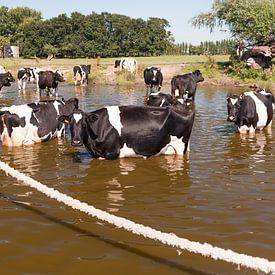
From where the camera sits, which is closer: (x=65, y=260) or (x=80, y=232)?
(x=65, y=260)

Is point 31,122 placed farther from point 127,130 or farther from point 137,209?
point 137,209

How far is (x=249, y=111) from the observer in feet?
42.7

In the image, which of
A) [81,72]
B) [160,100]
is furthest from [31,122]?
[81,72]

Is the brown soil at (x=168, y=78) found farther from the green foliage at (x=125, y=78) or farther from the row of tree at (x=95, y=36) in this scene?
the row of tree at (x=95, y=36)

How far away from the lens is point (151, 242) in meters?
5.47

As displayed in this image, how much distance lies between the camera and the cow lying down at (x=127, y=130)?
379 inches

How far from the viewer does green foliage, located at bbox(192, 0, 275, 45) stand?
36500mm

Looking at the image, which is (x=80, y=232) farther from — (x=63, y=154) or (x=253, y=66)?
(x=253, y=66)

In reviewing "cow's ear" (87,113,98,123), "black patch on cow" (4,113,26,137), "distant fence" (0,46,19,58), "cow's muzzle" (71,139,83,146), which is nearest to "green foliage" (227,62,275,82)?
"black patch on cow" (4,113,26,137)

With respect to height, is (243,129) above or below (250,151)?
above

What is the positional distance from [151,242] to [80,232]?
0.97 meters

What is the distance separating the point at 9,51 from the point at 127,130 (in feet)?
232

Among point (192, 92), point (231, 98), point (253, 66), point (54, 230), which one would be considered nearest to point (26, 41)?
point (253, 66)

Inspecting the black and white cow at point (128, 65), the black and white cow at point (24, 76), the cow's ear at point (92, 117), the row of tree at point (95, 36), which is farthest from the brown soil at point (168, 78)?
the row of tree at point (95, 36)
